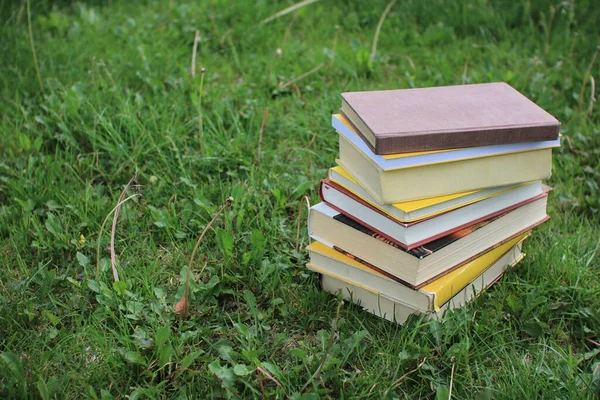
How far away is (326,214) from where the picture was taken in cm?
212

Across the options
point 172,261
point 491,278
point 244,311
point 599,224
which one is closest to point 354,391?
point 244,311

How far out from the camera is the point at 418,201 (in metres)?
1.96

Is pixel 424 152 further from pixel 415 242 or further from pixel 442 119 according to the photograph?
pixel 415 242

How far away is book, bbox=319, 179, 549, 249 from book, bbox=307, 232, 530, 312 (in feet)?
0.47

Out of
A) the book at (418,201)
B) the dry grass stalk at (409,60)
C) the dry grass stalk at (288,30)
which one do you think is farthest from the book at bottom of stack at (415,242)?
the dry grass stalk at (288,30)

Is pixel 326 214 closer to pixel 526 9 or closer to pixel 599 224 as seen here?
pixel 599 224

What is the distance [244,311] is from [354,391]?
506mm

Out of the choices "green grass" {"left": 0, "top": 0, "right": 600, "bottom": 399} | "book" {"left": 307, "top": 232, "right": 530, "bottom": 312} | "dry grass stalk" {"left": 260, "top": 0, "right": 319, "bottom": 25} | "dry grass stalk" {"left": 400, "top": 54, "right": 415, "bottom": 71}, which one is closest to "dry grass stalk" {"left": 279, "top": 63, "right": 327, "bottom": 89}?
"green grass" {"left": 0, "top": 0, "right": 600, "bottom": 399}

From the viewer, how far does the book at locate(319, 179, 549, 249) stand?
6.36 feet

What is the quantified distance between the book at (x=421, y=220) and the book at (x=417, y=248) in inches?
0.8

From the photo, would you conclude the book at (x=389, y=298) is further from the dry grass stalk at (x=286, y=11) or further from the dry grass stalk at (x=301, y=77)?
the dry grass stalk at (x=286, y=11)

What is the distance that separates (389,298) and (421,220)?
292 mm

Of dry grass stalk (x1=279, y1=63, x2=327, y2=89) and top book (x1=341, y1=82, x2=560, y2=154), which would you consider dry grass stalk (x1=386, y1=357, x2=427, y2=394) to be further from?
dry grass stalk (x1=279, y1=63, x2=327, y2=89)

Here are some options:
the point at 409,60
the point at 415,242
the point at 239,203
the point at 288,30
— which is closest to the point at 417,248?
the point at 415,242
